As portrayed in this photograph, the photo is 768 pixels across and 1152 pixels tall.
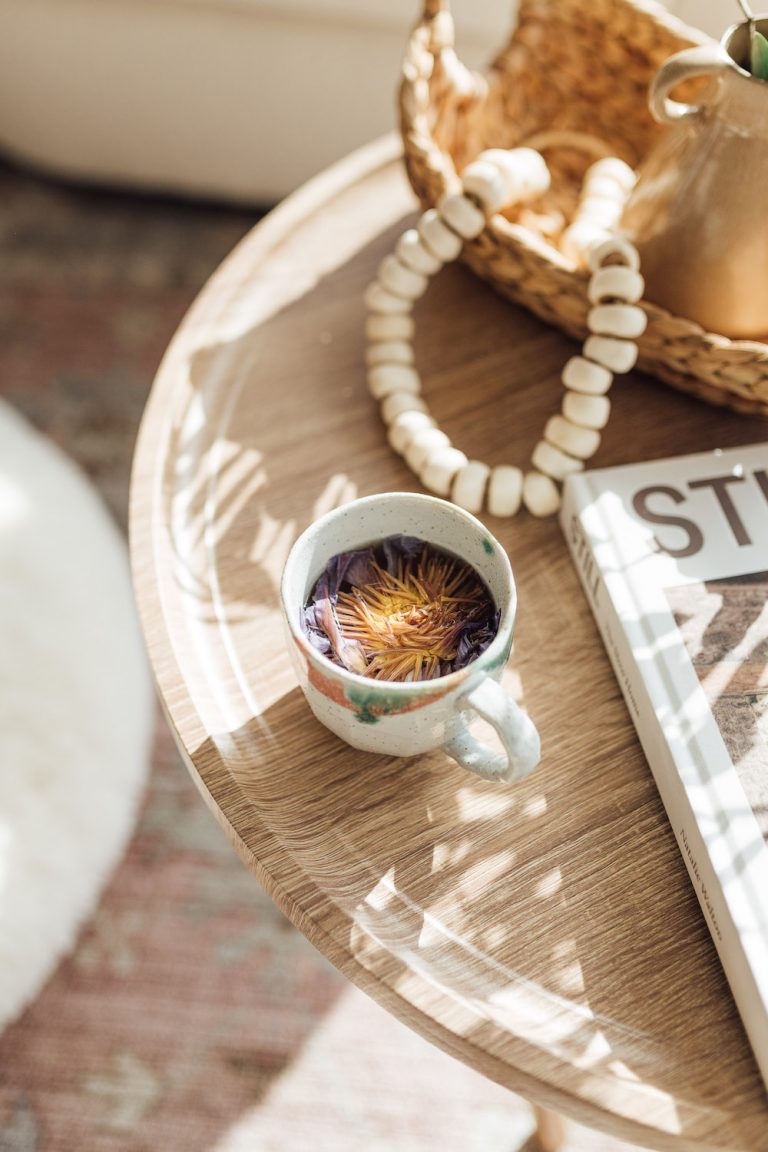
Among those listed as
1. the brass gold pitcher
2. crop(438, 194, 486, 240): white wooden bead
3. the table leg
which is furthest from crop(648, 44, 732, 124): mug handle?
the table leg

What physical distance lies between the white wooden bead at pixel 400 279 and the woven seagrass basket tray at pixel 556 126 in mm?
36

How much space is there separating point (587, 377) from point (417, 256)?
12 centimetres

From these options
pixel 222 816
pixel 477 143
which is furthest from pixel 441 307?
pixel 222 816

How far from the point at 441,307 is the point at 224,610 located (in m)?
0.25

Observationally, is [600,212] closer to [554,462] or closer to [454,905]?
[554,462]

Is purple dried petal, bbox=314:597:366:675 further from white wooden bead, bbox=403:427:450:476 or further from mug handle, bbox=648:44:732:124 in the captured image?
mug handle, bbox=648:44:732:124

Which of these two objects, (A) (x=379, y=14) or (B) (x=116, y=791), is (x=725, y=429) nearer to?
(B) (x=116, y=791)

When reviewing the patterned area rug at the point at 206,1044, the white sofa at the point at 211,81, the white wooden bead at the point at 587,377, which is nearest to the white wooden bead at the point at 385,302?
the white wooden bead at the point at 587,377

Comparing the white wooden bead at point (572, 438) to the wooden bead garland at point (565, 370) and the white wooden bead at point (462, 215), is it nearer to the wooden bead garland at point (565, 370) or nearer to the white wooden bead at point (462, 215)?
the wooden bead garland at point (565, 370)

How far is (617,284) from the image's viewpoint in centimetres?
51

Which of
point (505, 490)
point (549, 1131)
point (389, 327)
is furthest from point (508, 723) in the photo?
point (549, 1131)

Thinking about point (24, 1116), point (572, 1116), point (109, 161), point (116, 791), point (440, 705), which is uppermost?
point (440, 705)

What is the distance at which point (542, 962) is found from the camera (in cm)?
42

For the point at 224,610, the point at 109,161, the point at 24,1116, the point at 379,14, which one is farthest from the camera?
the point at 109,161
